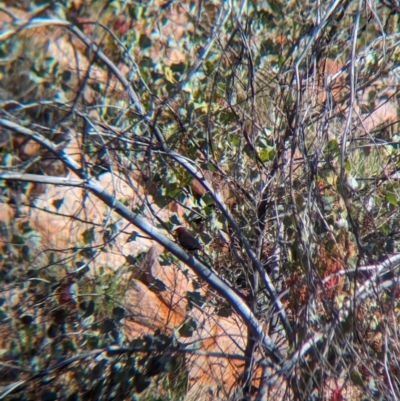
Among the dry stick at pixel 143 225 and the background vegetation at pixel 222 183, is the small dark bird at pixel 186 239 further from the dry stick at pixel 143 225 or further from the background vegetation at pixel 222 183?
the dry stick at pixel 143 225

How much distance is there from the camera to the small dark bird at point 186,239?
11.6 ft

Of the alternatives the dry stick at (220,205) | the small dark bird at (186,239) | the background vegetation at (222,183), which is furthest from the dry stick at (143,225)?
the small dark bird at (186,239)

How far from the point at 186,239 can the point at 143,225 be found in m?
0.57

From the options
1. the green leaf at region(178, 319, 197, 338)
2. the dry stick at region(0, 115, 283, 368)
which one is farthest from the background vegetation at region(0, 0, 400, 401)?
the green leaf at region(178, 319, 197, 338)

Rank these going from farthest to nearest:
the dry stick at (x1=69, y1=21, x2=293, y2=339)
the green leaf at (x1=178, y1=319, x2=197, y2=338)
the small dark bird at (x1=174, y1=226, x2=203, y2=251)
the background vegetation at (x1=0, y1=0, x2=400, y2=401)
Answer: the small dark bird at (x1=174, y1=226, x2=203, y2=251)
the green leaf at (x1=178, y1=319, x2=197, y2=338)
the dry stick at (x1=69, y1=21, x2=293, y2=339)
the background vegetation at (x1=0, y1=0, x2=400, y2=401)

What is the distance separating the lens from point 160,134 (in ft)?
10.8

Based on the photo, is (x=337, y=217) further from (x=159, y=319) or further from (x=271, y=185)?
(x=159, y=319)

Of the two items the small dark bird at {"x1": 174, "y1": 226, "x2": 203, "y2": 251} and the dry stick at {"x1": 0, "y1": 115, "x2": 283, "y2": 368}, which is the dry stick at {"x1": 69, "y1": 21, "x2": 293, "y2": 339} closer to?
the dry stick at {"x1": 0, "y1": 115, "x2": 283, "y2": 368}

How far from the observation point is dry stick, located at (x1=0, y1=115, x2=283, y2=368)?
107 inches

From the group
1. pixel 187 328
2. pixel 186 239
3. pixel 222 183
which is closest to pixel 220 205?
pixel 222 183

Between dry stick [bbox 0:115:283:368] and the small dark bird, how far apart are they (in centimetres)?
26

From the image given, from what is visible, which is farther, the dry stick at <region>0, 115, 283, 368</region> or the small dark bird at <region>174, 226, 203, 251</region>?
the small dark bird at <region>174, 226, 203, 251</region>

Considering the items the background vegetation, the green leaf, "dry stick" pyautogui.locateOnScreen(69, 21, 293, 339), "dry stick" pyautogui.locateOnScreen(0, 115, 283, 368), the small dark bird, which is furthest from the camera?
the small dark bird

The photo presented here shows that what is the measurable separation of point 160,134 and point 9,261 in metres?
1.19
